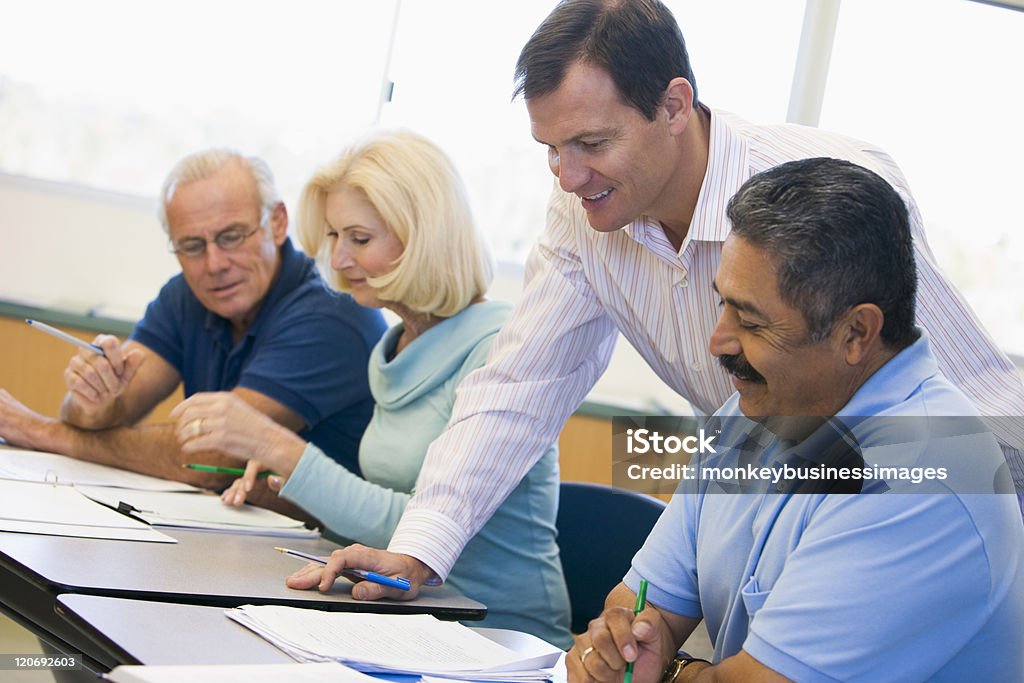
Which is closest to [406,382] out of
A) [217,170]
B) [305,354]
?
[305,354]

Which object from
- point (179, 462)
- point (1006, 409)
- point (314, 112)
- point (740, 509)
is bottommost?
point (179, 462)

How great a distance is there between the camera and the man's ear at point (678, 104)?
167 centimetres

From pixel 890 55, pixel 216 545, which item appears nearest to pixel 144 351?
pixel 216 545

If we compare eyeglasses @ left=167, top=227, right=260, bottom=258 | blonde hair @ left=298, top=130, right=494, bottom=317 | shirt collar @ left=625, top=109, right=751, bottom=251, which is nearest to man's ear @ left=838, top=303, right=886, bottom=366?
shirt collar @ left=625, top=109, right=751, bottom=251

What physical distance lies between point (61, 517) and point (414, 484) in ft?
1.98

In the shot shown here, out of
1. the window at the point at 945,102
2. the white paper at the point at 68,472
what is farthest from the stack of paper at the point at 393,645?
the window at the point at 945,102

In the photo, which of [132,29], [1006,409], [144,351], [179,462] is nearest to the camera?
[1006,409]

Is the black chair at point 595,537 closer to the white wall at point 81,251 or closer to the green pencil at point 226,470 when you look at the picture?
the green pencil at point 226,470

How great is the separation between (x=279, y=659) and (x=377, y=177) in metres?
1.20

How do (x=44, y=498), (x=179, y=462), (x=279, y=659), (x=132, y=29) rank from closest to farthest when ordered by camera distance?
(x=279, y=659)
(x=44, y=498)
(x=179, y=462)
(x=132, y=29)

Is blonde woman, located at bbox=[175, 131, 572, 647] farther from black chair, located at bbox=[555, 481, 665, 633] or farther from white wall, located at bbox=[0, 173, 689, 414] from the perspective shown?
white wall, located at bbox=[0, 173, 689, 414]

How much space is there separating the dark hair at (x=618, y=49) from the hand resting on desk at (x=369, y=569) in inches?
27.7

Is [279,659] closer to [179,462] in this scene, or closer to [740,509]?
[740,509]

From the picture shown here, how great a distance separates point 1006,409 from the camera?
156 centimetres
